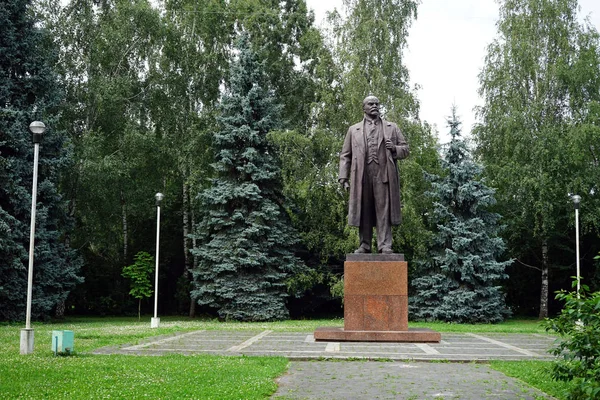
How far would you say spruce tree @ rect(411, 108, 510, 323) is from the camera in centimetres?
2416

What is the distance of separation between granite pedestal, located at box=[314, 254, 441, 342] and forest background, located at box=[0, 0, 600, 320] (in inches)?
452

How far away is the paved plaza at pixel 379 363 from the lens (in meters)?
7.12

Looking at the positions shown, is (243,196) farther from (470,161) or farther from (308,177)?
(470,161)

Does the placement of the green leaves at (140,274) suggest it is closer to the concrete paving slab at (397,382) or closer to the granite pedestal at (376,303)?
the granite pedestal at (376,303)

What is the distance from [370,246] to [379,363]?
168 inches

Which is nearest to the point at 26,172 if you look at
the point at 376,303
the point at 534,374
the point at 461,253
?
the point at 376,303

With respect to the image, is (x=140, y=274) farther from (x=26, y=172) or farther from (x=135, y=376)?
(x=135, y=376)

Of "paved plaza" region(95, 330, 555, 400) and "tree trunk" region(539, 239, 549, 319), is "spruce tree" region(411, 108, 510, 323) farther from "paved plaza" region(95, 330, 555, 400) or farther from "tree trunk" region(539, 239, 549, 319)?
"paved plaza" region(95, 330, 555, 400)

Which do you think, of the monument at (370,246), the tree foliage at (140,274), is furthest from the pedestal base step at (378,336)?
the tree foliage at (140,274)

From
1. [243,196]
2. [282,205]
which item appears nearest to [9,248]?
[243,196]

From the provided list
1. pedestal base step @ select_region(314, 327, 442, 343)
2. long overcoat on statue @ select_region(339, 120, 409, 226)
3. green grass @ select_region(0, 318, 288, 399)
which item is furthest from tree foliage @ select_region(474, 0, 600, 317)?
green grass @ select_region(0, 318, 288, 399)

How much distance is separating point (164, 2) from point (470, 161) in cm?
1629

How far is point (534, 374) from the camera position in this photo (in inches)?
333

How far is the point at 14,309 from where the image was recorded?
856 inches
